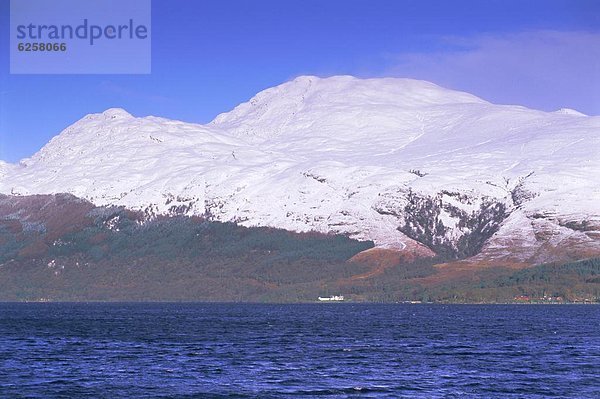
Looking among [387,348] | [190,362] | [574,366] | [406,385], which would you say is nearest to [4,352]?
[190,362]

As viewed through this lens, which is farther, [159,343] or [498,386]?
[159,343]

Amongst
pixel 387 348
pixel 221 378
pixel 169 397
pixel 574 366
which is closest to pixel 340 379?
pixel 221 378

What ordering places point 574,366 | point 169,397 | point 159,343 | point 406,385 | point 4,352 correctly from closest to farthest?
point 169,397 → point 406,385 → point 574,366 → point 4,352 → point 159,343

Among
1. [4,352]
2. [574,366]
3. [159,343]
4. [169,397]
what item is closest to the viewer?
[169,397]

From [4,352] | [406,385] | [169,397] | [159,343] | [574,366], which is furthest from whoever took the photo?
[159,343]

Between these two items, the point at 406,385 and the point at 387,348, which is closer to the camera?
the point at 406,385

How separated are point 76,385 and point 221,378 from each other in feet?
52.7

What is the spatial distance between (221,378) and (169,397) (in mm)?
15715

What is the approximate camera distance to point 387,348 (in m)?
165

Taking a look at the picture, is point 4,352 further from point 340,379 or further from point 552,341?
point 552,341

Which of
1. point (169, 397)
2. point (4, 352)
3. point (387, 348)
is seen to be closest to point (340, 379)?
point (169, 397)

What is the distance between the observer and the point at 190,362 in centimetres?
14050

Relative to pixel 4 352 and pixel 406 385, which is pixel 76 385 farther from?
pixel 4 352

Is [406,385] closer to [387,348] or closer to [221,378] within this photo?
[221,378]
